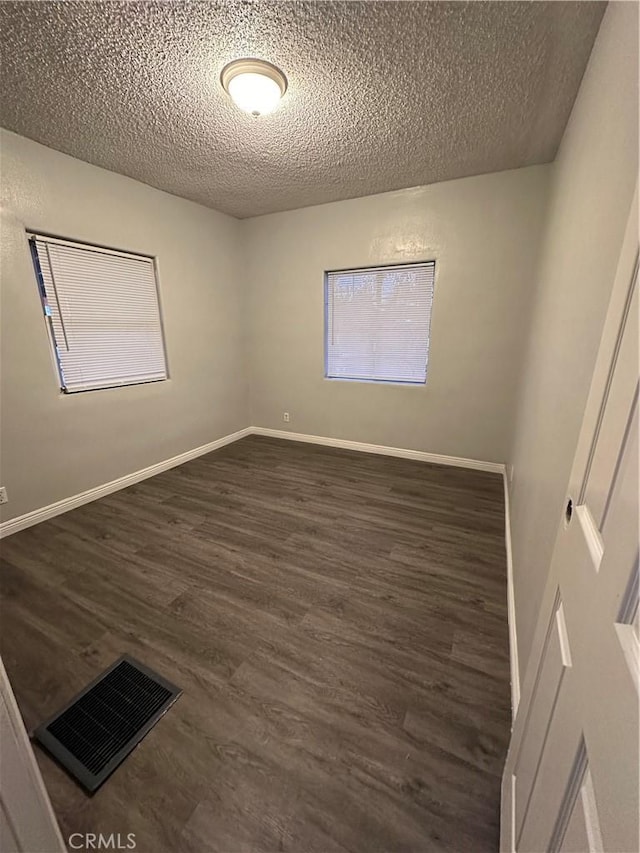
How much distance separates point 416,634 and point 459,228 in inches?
130

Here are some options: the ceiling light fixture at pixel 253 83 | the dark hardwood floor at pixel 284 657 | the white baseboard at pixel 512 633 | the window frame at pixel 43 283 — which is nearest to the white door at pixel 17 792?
the dark hardwood floor at pixel 284 657

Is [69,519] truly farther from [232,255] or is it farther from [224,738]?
[232,255]

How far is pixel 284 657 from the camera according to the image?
5.02 feet

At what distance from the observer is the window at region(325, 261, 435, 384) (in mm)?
3455

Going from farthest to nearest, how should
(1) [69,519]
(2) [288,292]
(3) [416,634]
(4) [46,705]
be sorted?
1. (2) [288,292]
2. (1) [69,519]
3. (3) [416,634]
4. (4) [46,705]

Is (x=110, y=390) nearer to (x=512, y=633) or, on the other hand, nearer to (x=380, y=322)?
(x=380, y=322)

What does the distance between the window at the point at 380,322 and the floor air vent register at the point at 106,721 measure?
325 centimetres

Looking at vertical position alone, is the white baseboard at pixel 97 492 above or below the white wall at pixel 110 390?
below

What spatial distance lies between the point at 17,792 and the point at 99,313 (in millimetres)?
3084

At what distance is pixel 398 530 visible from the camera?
2494mm

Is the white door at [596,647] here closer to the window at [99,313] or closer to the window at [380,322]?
the window at [380,322]

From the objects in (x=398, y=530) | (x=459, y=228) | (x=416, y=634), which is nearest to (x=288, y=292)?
(x=459, y=228)

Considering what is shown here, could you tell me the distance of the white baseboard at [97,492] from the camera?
251cm

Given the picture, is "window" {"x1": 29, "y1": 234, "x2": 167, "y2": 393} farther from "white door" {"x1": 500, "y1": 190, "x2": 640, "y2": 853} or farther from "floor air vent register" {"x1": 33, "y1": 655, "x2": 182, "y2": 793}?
"white door" {"x1": 500, "y1": 190, "x2": 640, "y2": 853}
